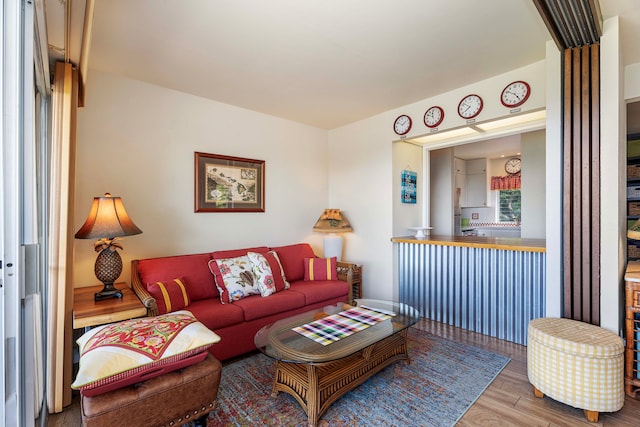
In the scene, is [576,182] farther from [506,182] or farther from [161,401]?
[506,182]

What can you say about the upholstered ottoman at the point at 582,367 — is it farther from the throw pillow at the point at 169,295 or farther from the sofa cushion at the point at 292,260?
the throw pillow at the point at 169,295

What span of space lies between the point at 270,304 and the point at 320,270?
950 mm

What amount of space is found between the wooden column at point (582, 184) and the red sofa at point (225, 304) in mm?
2060

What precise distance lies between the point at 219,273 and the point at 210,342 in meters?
1.33

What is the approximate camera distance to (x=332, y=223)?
420cm

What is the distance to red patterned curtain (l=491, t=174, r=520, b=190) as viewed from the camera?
20.9ft

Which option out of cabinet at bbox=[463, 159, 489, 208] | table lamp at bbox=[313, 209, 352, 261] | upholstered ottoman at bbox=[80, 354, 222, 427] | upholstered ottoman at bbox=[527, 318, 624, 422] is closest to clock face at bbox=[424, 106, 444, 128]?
table lamp at bbox=[313, 209, 352, 261]

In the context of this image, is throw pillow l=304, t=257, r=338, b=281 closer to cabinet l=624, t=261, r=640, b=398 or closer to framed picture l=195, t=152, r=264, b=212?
framed picture l=195, t=152, r=264, b=212

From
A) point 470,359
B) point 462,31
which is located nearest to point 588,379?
point 470,359

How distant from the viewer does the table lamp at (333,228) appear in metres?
4.14

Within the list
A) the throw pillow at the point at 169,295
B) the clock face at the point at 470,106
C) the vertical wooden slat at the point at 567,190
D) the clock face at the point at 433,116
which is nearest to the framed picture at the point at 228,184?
the throw pillow at the point at 169,295

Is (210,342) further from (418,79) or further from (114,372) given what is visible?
(418,79)

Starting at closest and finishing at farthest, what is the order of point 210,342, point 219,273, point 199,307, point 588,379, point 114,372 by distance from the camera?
point 114,372 → point 210,342 → point 588,379 → point 199,307 → point 219,273

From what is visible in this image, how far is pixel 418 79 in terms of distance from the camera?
2.98 metres
